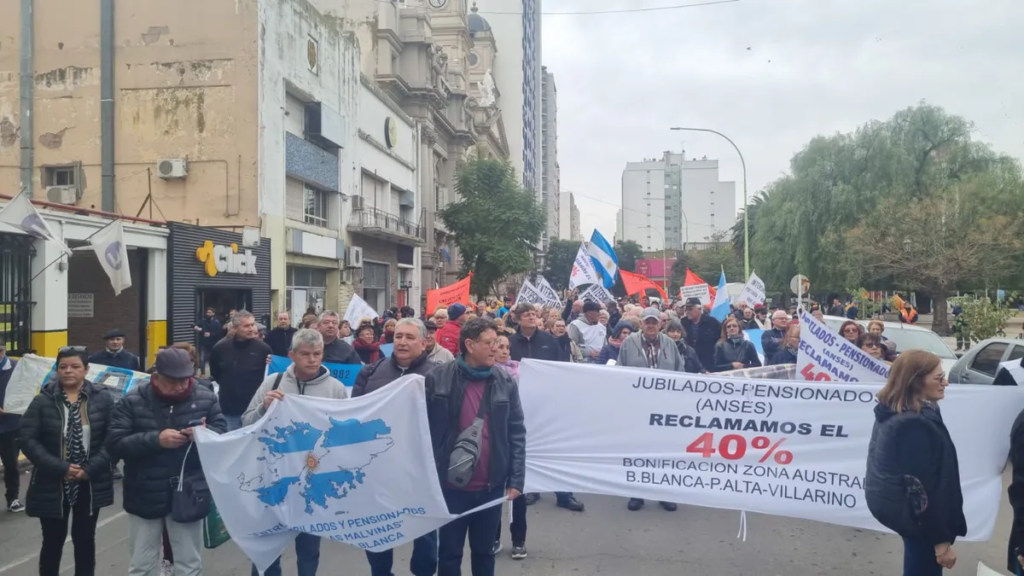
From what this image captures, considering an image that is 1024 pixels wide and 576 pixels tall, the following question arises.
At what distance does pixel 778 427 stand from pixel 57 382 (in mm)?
4918

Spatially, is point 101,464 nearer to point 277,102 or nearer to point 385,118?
point 277,102

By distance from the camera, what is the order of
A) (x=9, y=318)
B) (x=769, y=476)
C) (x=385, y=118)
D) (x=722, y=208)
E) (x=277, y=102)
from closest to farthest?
(x=769, y=476)
(x=9, y=318)
(x=277, y=102)
(x=385, y=118)
(x=722, y=208)

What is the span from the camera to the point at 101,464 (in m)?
4.57

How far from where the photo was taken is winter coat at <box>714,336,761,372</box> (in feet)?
31.1

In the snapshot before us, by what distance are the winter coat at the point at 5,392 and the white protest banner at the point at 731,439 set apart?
15.3 feet

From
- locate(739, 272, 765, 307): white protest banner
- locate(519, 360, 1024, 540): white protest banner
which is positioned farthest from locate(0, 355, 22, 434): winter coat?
locate(739, 272, 765, 307): white protest banner

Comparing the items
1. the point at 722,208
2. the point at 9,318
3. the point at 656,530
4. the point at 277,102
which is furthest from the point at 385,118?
the point at 722,208

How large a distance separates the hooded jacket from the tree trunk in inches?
1277

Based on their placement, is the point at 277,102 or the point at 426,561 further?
the point at 277,102

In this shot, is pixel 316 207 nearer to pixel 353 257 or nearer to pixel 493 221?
pixel 353 257

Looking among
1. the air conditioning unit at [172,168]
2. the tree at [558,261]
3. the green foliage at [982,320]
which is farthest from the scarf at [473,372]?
the tree at [558,261]

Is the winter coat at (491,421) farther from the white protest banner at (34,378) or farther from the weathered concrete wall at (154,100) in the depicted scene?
the weathered concrete wall at (154,100)

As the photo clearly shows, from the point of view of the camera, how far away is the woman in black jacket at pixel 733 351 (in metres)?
9.48

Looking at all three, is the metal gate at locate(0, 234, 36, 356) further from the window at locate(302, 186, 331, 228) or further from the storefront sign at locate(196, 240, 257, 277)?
the window at locate(302, 186, 331, 228)
